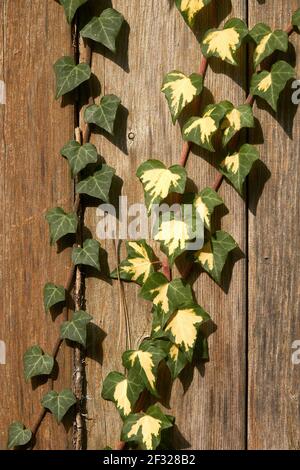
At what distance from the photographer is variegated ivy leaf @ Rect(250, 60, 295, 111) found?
5.09 feet

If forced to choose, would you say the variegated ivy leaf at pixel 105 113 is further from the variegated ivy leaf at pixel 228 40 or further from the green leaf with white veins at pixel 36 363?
the green leaf with white veins at pixel 36 363

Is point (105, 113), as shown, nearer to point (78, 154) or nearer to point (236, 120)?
point (78, 154)

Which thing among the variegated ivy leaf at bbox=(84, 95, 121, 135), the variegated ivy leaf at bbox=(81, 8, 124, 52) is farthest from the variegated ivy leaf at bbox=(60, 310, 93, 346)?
the variegated ivy leaf at bbox=(81, 8, 124, 52)

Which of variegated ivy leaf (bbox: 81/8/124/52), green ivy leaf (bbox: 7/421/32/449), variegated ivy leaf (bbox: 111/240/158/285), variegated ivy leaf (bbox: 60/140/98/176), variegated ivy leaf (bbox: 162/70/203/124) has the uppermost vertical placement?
variegated ivy leaf (bbox: 81/8/124/52)

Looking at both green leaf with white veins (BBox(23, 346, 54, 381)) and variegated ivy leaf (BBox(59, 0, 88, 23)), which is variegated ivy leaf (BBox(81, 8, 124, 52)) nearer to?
variegated ivy leaf (BBox(59, 0, 88, 23))

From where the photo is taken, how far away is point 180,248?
1.59 m

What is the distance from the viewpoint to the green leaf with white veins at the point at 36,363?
5.55 ft

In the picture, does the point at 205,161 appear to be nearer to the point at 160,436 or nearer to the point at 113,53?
the point at 113,53

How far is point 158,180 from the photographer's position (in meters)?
1.61

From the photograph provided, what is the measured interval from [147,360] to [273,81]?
2.30 ft

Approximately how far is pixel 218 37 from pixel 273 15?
0.15 metres

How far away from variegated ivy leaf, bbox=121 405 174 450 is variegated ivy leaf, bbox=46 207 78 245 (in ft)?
1.52

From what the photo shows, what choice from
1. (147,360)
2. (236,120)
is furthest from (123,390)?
(236,120)
